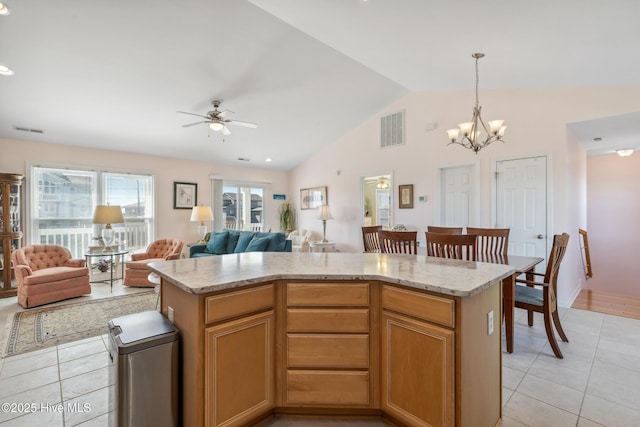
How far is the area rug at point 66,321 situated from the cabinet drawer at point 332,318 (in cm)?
254

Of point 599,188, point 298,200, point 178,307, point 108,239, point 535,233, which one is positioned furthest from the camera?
point 298,200

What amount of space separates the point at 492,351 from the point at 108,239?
544 cm

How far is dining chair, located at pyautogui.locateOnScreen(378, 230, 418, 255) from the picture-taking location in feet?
9.34

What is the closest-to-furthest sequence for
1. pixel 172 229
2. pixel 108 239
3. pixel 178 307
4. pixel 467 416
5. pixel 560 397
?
pixel 467 416 < pixel 178 307 < pixel 560 397 < pixel 108 239 < pixel 172 229

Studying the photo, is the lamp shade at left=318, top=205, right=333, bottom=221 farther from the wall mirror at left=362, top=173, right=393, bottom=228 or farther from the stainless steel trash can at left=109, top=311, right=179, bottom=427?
the stainless steel trash can at left=109, top=311, right=179, bottom=427

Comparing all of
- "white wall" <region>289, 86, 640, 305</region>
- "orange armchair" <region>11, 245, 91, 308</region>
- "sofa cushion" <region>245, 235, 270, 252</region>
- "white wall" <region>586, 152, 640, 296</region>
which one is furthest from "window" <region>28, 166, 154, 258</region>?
"white wall" <region>586, 152, 640, 296</region>

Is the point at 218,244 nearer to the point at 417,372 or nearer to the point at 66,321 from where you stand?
the point at 66,321

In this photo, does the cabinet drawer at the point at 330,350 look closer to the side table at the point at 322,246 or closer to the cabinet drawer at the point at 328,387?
the cabinet drawer at the point at 328,387

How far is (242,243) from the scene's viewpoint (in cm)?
507

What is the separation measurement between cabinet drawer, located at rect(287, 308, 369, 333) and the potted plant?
6018mm

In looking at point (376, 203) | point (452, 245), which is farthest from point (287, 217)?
point (452, 245)

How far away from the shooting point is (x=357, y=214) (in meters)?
6.28

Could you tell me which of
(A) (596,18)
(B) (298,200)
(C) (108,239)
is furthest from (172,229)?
(A) (596,18)

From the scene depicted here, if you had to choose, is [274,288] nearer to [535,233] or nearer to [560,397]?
[560,397]
